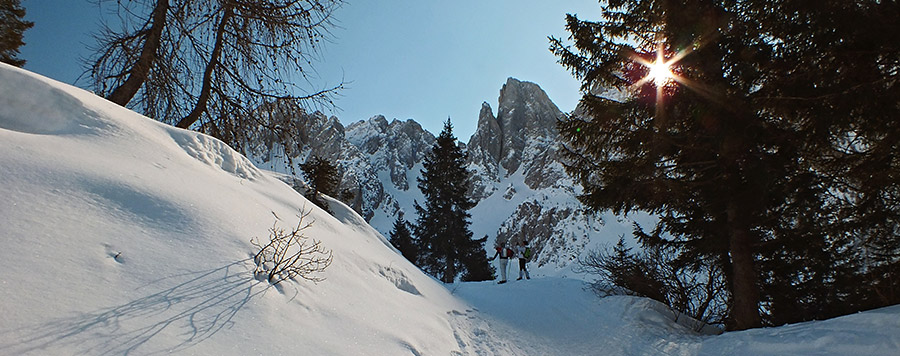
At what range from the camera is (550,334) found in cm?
577

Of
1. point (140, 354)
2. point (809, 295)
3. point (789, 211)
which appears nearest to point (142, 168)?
point (140, 354)

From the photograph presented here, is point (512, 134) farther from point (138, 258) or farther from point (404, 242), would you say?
point (138, 258)

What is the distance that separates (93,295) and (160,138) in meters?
2.85

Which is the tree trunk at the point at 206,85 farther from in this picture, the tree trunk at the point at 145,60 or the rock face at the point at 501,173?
the rock face at the point at 501,173

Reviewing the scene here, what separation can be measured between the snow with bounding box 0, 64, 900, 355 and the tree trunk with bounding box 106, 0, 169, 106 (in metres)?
0.91

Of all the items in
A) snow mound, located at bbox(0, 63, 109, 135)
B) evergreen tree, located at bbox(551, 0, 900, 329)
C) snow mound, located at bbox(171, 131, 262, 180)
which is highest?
evergreen tree, located at bbox(551, 0, 900, 329)

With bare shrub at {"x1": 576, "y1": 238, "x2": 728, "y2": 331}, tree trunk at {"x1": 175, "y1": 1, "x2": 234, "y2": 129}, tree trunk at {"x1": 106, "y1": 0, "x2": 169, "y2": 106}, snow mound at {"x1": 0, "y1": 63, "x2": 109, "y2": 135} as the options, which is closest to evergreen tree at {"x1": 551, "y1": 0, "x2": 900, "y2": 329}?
bare shrub at {"x1": 576, "y1": 238, "x2": 728, "y2": 331}

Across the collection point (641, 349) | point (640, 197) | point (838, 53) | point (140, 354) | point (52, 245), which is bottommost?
point (140, 354)

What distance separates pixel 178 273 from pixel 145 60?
3874 mm

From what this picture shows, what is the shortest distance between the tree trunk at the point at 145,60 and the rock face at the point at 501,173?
47655mm

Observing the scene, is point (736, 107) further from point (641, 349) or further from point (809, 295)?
point (809, 295)

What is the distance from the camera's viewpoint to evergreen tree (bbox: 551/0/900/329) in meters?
4.28

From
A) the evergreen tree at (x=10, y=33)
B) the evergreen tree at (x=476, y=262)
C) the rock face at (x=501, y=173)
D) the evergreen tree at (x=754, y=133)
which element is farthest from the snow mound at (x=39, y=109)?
the rock face at (x=501, y=173)

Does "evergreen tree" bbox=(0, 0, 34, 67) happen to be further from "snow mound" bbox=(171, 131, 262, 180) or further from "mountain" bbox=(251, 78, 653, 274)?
"mountain" bbox=(251, 78, 653, 274)
